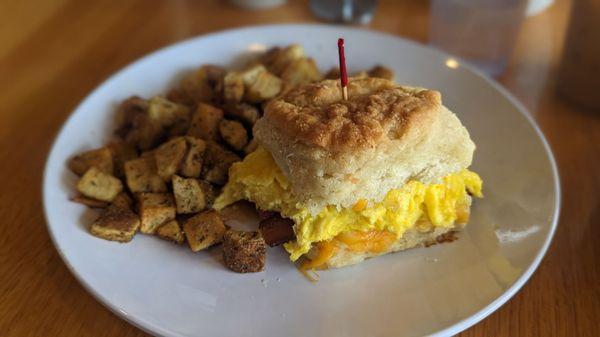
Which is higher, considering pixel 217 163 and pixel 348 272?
pixel 217 163

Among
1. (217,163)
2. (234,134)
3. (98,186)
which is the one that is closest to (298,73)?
(234,134)

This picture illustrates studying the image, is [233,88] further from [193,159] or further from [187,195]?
[187,195]

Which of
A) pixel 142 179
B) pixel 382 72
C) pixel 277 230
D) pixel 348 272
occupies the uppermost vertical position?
pixel 382 72

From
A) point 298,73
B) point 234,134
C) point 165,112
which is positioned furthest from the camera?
point 298,73

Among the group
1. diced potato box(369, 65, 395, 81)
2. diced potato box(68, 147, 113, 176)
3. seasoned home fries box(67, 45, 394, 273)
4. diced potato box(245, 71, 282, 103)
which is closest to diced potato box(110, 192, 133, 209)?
seasoned home fries box(67, 45, 394, 273)

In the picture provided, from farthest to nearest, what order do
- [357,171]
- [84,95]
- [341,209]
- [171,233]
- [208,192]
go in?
[84,95], [208,192], [171,233], [341,209], [357,171]

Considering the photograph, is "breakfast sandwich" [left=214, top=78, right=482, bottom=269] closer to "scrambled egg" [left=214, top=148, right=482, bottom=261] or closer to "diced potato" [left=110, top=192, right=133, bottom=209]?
"scrambled egg" [left=214, top=148, right=482, bottom=261]
